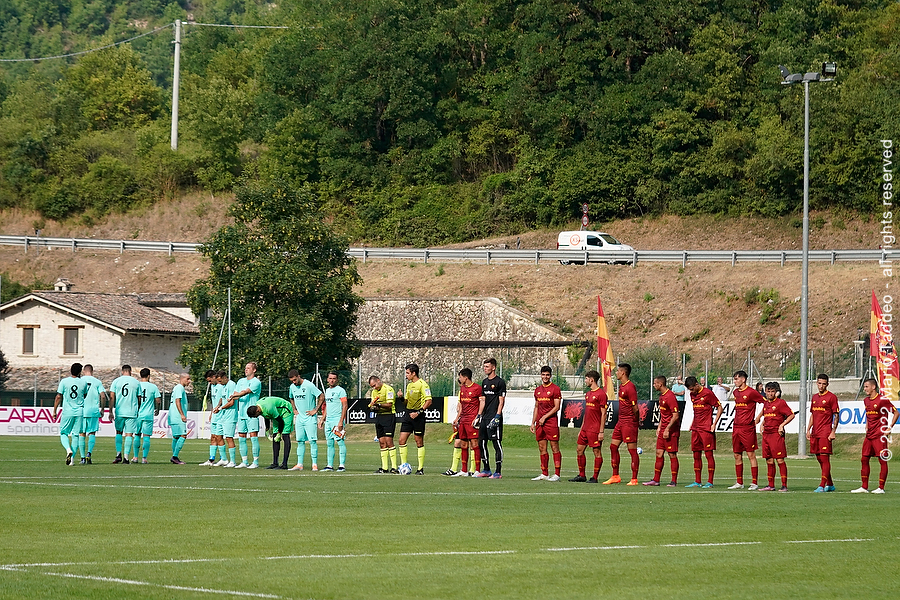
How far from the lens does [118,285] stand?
78438mm

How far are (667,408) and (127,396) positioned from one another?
1202cm

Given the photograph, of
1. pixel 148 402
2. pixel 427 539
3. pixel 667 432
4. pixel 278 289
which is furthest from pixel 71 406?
pixel 278 289

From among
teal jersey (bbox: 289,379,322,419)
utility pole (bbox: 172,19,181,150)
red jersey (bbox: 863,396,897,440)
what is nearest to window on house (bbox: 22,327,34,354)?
utility pole (bbox: 172,19,181,150)

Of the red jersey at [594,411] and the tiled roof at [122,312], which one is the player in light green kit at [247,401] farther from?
the tiled roof at [122,312]

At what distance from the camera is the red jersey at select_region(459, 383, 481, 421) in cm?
2488

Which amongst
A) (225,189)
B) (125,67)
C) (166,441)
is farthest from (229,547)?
(125,67)

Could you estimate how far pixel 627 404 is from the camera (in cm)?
2377

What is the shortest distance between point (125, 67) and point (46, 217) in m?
21.3

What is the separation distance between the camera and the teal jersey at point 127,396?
28453 mm

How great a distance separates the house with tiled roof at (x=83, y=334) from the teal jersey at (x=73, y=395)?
3690 centimetres

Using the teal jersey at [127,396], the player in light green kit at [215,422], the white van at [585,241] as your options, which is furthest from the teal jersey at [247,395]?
the white van at [585,241]

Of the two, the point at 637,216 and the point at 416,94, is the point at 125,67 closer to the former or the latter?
the point at 416,94

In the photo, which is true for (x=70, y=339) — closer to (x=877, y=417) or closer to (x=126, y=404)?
(x=126, y=404)

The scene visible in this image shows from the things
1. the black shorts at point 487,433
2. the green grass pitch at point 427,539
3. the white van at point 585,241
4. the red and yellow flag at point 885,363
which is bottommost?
the green grass pitch at point 427,539
